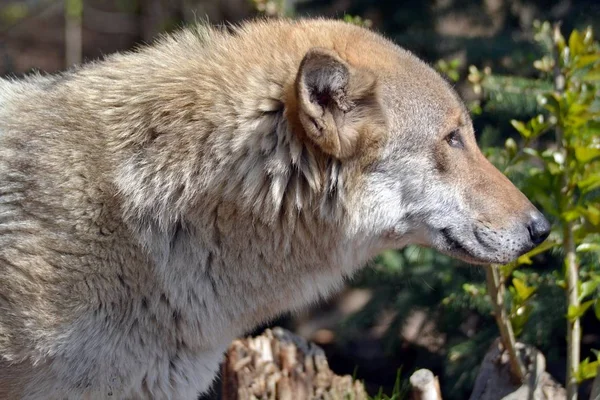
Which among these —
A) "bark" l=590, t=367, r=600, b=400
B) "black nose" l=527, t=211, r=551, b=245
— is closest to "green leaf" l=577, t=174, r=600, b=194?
"black nose" l=527, t=211, r=551, b=245

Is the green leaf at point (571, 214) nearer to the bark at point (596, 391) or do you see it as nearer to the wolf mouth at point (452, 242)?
the wolf mouth at point (452, 242)

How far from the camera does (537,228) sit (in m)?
3.67

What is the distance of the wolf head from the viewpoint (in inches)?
134

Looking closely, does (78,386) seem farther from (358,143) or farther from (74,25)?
(74,25)

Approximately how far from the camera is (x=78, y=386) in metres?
3.37

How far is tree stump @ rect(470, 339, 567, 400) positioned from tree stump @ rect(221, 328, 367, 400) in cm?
66

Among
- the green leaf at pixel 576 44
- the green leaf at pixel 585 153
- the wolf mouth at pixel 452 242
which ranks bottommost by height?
the wolf mouth at pixel 452 242

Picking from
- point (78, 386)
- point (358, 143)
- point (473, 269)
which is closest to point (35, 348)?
point (78, 386)

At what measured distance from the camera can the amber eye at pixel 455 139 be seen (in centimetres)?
369

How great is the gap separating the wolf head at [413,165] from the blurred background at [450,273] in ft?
2.71

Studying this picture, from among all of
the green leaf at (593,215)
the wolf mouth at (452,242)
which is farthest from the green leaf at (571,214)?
the wolf mouth at (452,242)

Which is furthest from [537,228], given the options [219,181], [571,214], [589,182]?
[219,181]

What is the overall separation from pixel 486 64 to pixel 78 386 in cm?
384

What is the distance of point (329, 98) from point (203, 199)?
2.14 ft
